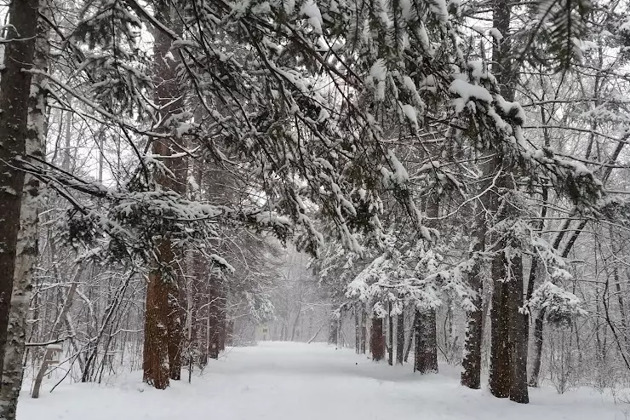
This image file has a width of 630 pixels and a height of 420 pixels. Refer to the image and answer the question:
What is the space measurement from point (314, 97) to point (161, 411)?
21.0 ft

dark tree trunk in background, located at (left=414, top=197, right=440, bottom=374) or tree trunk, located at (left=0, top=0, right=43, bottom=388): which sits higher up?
tree trunk, located at (left=0, top=0, right=43, bottom=388)

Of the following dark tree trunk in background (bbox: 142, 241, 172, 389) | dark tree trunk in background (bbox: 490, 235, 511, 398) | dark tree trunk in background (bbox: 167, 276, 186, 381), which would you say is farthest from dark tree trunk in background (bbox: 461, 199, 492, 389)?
dark tree trunk in background (bbox: 142, 241, 172, 389)

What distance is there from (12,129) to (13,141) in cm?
11

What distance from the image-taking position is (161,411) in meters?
8.34

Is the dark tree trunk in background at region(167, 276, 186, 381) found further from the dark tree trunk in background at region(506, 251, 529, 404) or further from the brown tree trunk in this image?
the dark tree trunk in background at region(506, 251, 529, 404)

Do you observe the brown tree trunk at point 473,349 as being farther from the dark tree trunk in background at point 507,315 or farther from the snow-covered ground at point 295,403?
the dark tree trunk in background at point 507,315

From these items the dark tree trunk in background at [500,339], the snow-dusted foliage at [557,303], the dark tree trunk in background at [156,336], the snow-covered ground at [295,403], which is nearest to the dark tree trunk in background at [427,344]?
the snow-covered ground at [295,403]

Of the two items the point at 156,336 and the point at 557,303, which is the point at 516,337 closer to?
the point at 557,303

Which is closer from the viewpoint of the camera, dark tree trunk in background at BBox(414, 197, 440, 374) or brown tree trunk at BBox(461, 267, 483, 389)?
brown tree trunk at BBox(461, 267, 483, 389)

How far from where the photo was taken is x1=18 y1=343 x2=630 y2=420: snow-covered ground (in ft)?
25.8

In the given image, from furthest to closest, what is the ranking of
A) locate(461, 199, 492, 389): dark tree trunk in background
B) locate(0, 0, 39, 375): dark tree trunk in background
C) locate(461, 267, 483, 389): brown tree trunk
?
1. locate(461, 267, 483, 389): brown tree trunk
2. locate(461, 199, 492, 389): dark tree trunk in background
3. locate(0, 0, 39, 375): dark tree trunk in background

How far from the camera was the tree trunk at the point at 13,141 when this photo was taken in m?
3.84

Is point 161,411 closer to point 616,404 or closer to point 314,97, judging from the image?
point 314,97

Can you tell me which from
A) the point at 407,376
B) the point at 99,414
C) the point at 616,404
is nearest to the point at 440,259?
the point at 407,376
